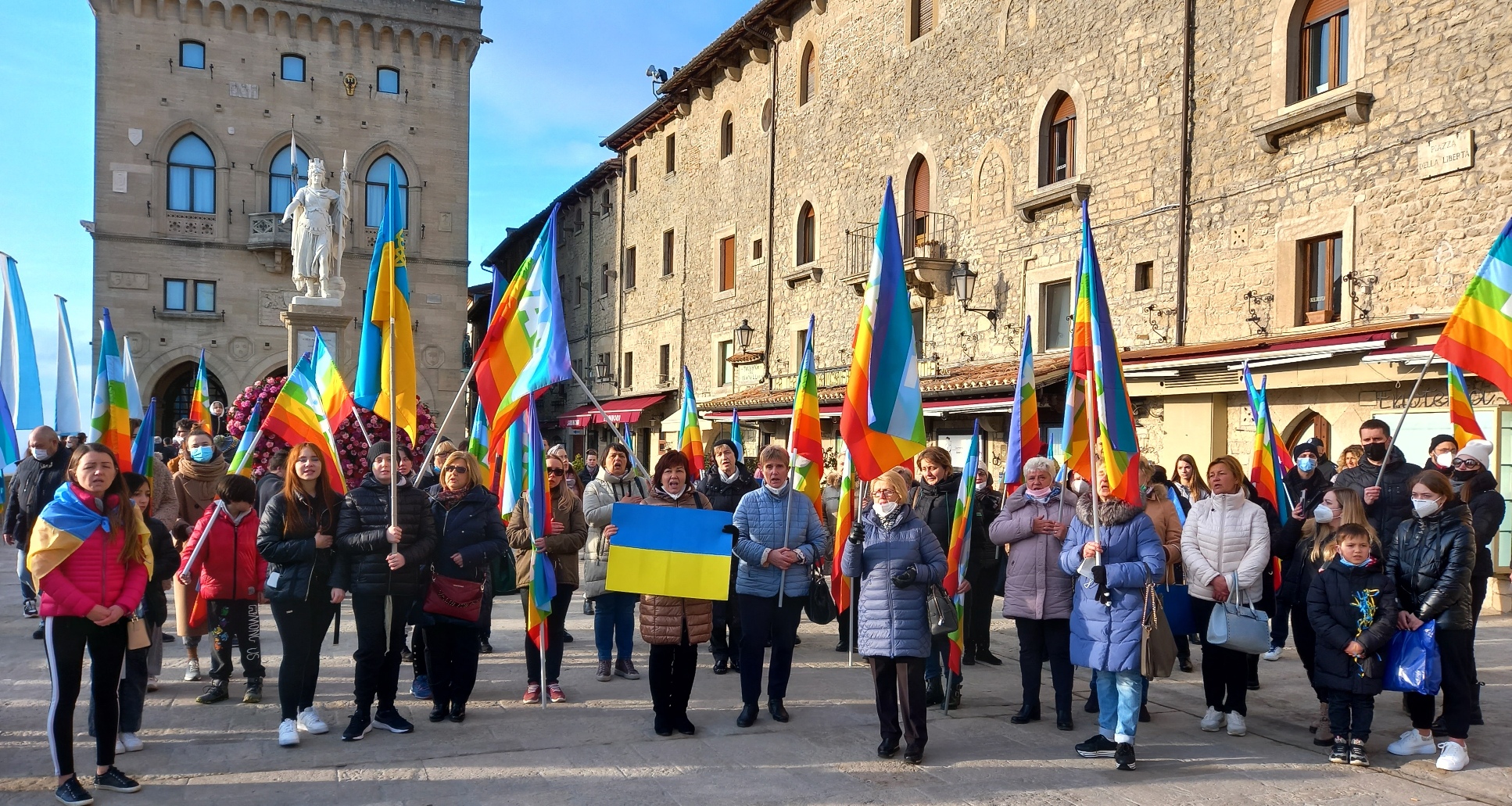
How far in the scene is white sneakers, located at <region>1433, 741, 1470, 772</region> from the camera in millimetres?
6082

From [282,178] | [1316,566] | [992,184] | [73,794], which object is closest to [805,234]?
[992,184]

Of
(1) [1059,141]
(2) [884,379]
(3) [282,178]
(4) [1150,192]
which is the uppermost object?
(3) [282,178]

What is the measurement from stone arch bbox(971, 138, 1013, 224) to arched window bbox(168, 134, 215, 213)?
915 inches

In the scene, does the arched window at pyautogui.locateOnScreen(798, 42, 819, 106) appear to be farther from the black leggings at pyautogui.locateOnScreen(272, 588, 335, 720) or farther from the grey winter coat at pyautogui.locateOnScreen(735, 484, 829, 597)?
the black leggings at pyautogui.locateOnScreen(272, 588, 335, 720)

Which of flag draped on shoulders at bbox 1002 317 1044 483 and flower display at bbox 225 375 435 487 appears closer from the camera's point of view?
flag draped on shoulders at bbox 1002 317 1044 483

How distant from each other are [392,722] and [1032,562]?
158 inches

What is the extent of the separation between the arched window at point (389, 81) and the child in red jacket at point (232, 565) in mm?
28982

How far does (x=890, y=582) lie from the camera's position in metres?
6.10

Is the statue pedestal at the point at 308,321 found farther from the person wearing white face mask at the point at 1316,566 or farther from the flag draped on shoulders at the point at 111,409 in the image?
the person wearing white face mask at the point at 1316,566

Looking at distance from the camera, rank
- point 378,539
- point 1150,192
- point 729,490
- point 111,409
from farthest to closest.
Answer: point 1150,192 → point 729,490 → point 111,409 → point 378,539

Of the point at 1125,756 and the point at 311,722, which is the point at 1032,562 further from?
the point at 311,722

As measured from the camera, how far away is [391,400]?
22.2 ft

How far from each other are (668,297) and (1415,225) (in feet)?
74.9

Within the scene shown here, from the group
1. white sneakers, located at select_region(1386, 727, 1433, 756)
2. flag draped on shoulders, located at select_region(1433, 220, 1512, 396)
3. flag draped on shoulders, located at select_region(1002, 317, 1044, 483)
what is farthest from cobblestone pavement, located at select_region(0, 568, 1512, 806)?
flag draped on shoulders, located at select_region(1433, 220, 1512, 396)
